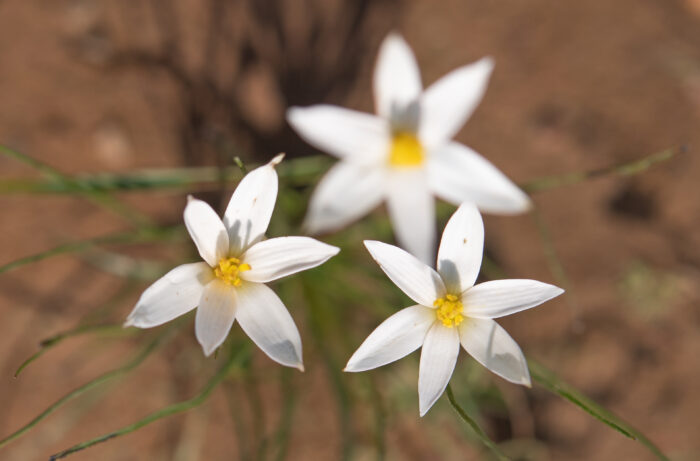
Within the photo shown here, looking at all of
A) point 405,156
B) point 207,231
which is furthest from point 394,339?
point 405,156

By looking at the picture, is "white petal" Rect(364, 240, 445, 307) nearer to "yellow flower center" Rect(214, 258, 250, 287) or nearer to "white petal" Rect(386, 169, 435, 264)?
"yellow flower center" Rect(214, 258, 250, 287)

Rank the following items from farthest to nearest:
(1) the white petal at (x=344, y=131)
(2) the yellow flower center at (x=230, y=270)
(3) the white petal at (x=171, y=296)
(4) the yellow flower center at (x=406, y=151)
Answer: (4) the yellow flower center at (x=406, y=151)
(1) the white petal at (x=344, y=131)
(2) the yellow flower center at (x=230, y=270)
(3) the white petal at (x=171, y=296)

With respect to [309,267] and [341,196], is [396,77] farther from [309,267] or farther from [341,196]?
[309,267]

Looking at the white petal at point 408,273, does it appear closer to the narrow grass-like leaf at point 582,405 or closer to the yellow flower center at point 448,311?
the yellow flower center at point 448,311

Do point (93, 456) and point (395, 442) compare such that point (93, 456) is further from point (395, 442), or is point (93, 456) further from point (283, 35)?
point (283, 35)

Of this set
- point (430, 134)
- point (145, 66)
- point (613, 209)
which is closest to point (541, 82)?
point (613, 209)

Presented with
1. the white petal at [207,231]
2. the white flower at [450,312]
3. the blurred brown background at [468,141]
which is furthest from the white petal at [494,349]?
the blurred brown background at [468,141]
